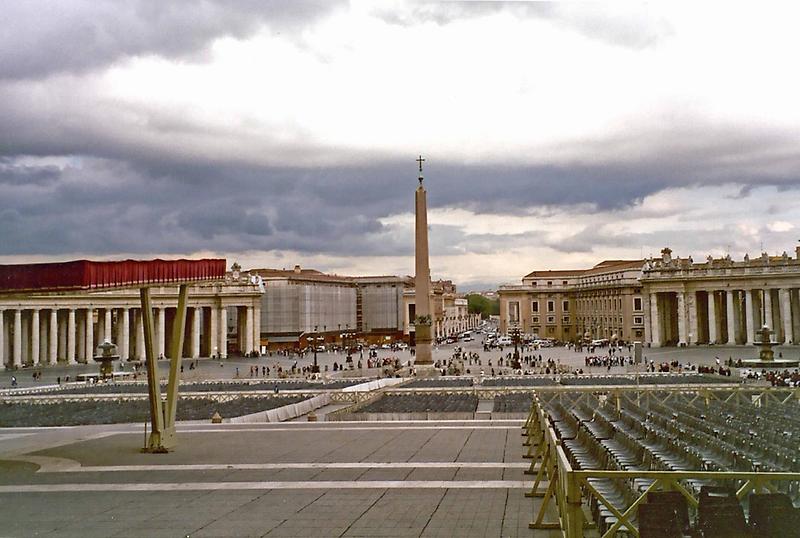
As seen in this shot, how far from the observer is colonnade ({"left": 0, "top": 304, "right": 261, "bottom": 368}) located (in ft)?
315

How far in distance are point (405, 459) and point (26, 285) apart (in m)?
9.90

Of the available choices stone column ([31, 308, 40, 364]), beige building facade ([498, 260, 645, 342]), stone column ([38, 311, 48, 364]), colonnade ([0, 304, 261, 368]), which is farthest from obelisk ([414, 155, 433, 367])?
beige building facade ([498, 260, 645, 342])

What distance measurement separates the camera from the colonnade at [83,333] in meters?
96.0

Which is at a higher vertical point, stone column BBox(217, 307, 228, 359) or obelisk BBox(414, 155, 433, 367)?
obelisk BBox(414, 155, 433, 367)

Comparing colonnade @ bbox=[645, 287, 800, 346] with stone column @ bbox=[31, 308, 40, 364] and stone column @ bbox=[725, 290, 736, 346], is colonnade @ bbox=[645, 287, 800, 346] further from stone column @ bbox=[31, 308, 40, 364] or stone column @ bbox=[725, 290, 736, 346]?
stone column @ bbox=[31, 308, 40, 364]

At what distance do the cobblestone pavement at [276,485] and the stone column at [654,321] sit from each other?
89557 mm

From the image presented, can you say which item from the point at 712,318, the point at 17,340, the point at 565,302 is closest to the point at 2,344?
the point at 17,340

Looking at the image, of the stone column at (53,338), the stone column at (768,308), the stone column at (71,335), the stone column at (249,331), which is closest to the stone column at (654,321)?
the stone column at (768,308)

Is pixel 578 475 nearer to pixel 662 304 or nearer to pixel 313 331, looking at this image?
pixel 662 304

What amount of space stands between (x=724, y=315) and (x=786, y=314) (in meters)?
17.1

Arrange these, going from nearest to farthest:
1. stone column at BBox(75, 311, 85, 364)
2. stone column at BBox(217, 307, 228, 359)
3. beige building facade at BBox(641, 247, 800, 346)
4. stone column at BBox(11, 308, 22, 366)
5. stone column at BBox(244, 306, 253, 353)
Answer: stone column at BBox(11, 308, 22, 366)
beige building facade at BBox(641, 247, 800, 346)
stone column at BBox(75, 311, 85, 364)
stone column at BBox(244, 306, 253, 353)
stone column at BBox(217, 307, 228, 359)

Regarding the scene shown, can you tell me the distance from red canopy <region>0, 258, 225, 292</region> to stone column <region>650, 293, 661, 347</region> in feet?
314

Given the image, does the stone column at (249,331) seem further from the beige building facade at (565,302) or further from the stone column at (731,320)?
the stone column at (731,320)

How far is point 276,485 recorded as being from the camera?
15.5 meters
